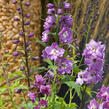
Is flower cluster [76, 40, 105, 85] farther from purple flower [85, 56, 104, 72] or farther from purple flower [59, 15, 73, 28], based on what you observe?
purple flower [59, 15, 73, 28]

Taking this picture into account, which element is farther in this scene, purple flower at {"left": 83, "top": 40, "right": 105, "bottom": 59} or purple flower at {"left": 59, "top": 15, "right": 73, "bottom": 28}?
purple flower at {"left": 59, "top": 15, "right": 73, "bottom": 28}

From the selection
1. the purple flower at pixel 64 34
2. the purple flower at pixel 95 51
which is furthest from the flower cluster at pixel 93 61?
the purple flower at pixel 64 34

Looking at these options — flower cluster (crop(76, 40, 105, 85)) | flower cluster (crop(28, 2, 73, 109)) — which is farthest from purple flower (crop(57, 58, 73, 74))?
flower cluster (crop(76, 40, 105, 85))

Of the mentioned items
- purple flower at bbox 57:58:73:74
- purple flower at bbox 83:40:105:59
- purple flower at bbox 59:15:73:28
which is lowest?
purple flower at bbox 57:58:73:74

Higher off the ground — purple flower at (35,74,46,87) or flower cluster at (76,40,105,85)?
flower cluster at (76,40,105,85)

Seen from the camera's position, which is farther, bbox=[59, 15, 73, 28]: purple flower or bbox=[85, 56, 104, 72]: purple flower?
bbox=[59, 15, 73, 28]: purple flower

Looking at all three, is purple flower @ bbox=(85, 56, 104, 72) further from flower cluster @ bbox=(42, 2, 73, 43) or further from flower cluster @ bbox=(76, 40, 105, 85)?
flower cluster @ bbox=(42, 2, 73, 43)

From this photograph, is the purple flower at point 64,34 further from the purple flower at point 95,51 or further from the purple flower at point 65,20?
the purple flower at point 95,51

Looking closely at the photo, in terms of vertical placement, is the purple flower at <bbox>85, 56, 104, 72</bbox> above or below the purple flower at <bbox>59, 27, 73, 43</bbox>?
below

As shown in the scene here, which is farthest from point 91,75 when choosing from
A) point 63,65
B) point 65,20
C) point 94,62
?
point 65,20

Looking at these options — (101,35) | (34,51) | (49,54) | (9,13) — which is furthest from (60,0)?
(34,51)

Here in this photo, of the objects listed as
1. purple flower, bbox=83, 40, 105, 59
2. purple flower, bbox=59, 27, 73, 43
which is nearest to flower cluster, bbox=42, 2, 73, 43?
purple flower, bbox=59, 27, 73, 43

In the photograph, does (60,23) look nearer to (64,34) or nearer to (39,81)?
(64,34)

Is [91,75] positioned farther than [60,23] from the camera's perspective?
No
